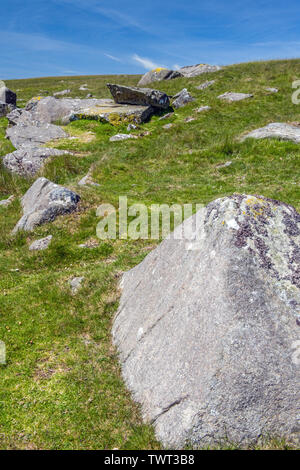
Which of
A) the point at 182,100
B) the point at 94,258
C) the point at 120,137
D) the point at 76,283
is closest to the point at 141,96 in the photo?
the point at 182,100

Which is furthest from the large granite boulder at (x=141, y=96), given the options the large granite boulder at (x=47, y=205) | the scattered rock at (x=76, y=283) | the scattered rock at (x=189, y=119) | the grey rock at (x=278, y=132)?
the scattered rock at (x=76, y=283)

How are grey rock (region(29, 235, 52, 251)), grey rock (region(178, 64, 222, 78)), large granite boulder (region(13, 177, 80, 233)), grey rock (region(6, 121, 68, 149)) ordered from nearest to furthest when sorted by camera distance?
grey rock (region(29, 235, 52, 251)) < large granite boulder (region(13, 177, 80, 233)) < grey rock (region(6, 121, 68, 149)) < grey rock (region(178, 64, 222, 78))

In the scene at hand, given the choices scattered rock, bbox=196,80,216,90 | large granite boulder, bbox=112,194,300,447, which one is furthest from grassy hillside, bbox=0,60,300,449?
scattered rock, bbox=196,80,216,90

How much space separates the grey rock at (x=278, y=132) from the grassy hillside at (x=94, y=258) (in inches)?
34.7

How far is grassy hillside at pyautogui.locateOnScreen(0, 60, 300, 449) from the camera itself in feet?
20.8

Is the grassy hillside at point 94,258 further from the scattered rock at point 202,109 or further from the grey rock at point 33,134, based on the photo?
the grey rock at point 33,134

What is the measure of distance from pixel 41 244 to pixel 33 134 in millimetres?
19083

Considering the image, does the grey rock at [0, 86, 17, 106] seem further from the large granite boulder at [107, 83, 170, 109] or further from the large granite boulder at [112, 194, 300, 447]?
the large granite boulder at [112, 194, 300, 447]

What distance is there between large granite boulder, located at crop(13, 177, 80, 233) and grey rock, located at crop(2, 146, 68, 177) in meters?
6.20

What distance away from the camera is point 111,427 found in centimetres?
609

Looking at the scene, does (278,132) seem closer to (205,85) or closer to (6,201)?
(6,201)

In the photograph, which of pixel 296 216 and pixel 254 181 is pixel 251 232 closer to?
pixel 296 216
